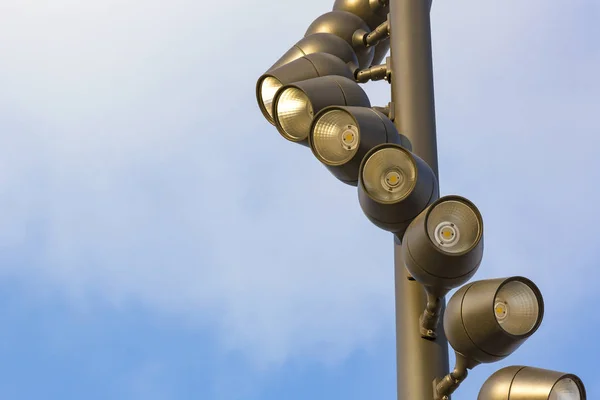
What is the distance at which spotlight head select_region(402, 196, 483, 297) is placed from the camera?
3.67m

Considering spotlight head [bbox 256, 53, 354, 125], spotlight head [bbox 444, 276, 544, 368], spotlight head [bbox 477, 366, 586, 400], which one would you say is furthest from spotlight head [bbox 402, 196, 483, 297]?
spotlight head [bbox 256, 53, 354, 125]

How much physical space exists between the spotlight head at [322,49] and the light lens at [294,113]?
30.0 inches

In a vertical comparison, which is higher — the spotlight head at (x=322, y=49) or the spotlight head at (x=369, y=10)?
the spotlight head at (x=369, y=10)

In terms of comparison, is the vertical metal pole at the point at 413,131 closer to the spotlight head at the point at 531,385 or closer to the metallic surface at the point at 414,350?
the metallic surface at the point at 414,350

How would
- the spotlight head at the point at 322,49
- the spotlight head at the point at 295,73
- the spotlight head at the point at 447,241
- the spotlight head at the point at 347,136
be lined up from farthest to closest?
1. the spotlight head at the point at 322,49
2. the spotlight head at the point at 295,73
3. the spotlight head at the point at 347,136
4. the spotlight head at the point at 447,241

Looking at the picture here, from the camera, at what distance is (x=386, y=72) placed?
17.1ft

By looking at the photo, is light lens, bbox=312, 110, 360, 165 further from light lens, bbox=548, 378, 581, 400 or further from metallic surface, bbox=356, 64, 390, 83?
light lens, bbox=548, 378, 581, 400

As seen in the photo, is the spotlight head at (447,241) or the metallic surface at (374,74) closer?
the spotlight head at (447,241)

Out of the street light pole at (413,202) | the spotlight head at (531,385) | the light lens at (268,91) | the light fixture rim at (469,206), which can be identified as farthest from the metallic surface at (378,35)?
the spotlight head at (531,385)

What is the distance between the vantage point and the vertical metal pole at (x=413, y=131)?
4.07 metres

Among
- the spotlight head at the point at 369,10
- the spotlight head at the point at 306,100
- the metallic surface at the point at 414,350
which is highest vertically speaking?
the spotlight head at the point at 369,10

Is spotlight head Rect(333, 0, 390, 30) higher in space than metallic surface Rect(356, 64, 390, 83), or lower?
higher

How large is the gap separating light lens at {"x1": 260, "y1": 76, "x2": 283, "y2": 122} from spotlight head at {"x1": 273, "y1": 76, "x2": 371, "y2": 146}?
0.42 metres

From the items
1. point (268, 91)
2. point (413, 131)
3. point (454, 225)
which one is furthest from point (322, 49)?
point (454, 225)
